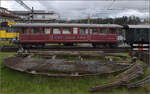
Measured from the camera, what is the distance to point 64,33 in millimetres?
19734

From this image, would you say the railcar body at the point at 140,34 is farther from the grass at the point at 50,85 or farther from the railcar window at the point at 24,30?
the grass at the point at 50,85

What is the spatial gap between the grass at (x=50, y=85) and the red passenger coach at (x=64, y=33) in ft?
43.9

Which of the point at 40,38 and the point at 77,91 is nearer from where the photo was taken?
the point at 77,91

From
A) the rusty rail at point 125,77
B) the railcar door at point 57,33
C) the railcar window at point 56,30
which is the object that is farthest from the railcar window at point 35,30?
the rusty rail at point 125,77

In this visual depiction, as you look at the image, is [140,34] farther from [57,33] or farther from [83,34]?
[57,33]

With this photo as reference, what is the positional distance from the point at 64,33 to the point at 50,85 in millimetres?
14532

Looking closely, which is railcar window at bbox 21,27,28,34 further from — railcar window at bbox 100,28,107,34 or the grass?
the grass

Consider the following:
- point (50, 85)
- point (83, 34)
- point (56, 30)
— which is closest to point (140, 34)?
point (83, 34)

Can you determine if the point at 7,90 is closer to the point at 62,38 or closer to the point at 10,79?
the point at 10,79

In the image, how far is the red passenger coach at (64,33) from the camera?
1944cm

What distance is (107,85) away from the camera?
519 centimetres

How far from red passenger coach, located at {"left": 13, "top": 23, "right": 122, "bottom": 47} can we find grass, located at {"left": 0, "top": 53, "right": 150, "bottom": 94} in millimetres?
13383

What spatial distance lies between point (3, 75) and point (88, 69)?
160 inches

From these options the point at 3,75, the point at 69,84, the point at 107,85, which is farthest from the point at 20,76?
the point at 107,85
